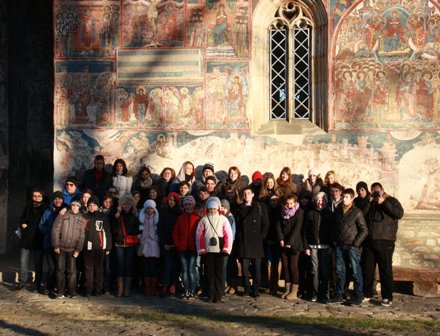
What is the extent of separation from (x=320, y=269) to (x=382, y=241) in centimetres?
104

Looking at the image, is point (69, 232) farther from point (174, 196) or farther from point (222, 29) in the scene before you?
point (222, 29)

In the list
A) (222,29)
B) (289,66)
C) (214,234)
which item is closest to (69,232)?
(214,234)

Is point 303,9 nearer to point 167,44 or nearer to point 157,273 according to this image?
point 167,44

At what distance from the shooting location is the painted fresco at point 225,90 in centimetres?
Answer: 1477

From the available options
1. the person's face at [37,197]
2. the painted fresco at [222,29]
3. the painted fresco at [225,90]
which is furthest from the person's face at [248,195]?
the painted fresco at [222,29]

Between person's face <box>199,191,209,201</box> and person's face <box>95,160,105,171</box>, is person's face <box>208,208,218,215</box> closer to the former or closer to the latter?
person's face <box>199,191,209,201</box>

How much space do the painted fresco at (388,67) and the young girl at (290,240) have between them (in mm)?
3267

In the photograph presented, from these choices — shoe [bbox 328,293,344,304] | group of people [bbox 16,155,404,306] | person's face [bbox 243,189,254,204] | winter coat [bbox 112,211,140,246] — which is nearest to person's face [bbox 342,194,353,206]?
group of people [bbox 16,155,404,306]

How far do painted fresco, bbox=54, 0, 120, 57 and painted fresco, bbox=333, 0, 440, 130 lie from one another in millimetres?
4456

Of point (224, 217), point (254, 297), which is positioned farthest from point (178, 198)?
point (254, 297)

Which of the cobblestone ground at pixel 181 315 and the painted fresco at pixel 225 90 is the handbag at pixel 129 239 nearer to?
the cobblestone ground at pixel 181 315

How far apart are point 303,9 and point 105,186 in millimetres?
5271

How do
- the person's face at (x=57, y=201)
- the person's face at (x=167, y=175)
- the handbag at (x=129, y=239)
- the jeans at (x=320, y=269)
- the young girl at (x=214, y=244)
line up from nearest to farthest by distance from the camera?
1. the young girl at (x=214, y=244)
2. the jeans at (x=320, y=269)
3. the handbag at (x=129, y=239)
4. the person's face at (x=57, y=201)
5. the person's face at (x=167, y=175)

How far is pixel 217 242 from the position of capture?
1159cm
